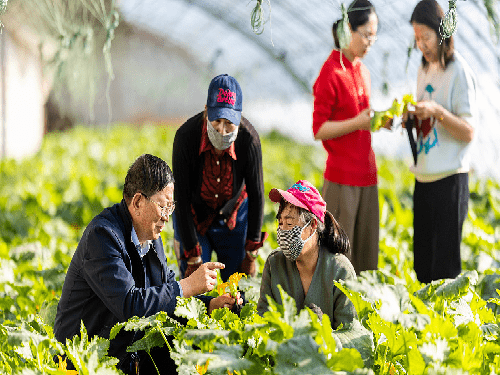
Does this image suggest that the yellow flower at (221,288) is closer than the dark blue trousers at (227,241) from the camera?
Yes

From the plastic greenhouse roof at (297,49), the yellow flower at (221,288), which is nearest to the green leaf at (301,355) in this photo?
the yellow flower at (221,288)

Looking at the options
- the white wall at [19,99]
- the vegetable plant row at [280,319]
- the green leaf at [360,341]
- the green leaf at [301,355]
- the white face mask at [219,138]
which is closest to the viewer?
the green leaf at [301,355]

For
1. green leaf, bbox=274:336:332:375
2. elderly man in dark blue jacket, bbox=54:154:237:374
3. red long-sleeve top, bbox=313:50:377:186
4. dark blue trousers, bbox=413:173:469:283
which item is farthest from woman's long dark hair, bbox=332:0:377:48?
green leaf, bbox=274:336:332:375

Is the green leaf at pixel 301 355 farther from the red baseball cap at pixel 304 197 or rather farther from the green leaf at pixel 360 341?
the red baseball cap at pixel 304 197

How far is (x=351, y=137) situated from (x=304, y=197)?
120 cm

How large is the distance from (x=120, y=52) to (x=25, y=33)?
6947 mm

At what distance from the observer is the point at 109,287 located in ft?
8.12

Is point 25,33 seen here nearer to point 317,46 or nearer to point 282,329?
point 317,46

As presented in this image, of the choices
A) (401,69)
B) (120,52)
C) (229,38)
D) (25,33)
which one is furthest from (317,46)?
(120,52)

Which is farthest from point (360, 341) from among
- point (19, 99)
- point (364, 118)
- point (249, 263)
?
point (19, 99)

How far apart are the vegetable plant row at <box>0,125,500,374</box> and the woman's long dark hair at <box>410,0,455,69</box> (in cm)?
128

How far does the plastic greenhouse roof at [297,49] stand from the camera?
5859mm

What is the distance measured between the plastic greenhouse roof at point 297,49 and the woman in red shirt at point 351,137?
0.97 ft

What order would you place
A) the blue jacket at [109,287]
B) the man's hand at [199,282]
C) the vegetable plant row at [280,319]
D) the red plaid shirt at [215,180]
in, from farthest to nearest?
the red plaid shirt at [215,180], the man's hand at [199,282], the blue jacket at [109,287], the vegetable plant row at [280,319]
